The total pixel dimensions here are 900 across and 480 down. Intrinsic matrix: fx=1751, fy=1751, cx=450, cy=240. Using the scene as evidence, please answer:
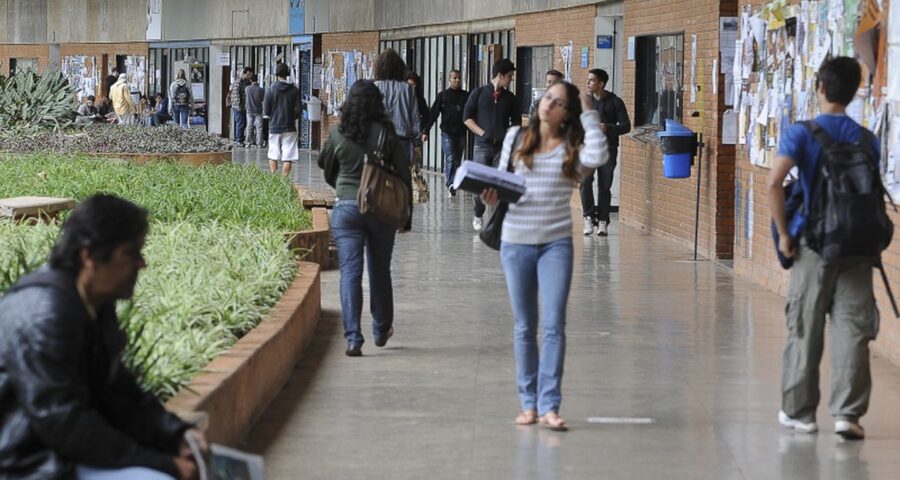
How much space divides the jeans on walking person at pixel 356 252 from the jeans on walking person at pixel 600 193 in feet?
26.9

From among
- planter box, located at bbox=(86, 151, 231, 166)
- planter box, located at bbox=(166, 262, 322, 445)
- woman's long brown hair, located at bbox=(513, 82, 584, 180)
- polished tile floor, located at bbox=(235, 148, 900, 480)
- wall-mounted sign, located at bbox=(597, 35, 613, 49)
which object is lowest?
polished tile floor, located at bbox=(235, 148, 900, 480)

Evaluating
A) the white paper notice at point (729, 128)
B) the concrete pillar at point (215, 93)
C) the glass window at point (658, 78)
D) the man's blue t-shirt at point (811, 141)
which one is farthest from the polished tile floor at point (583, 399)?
the concrete pillar at point (215, 93)

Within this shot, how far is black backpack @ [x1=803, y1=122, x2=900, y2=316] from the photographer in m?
7.73

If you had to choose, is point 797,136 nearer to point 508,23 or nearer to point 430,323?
point 430,323

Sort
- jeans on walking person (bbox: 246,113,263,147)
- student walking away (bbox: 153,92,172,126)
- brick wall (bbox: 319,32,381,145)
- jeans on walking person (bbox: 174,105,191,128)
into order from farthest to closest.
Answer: student walking away (bbox: 153,92,172,126) < jeans on walking person (bbox: 174,105,191,128) < jeans on walking person (bbox: 246,113,263,147) < brick wall (bbox: 319,32,381,145)

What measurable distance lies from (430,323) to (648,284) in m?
3.05

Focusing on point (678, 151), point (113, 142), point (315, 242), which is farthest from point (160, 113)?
point (315, 242)

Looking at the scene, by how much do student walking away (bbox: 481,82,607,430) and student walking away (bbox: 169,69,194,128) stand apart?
133 ft

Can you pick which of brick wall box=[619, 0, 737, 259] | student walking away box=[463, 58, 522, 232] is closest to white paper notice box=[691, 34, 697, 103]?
brick wall box=[619, 0, 737, 259]

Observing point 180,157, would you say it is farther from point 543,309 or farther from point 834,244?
point 834,244

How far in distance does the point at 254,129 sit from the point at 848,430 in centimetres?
3657

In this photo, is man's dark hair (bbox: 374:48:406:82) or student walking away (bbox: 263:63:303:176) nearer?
man's dark hair (bbox: 374:48:406:82)

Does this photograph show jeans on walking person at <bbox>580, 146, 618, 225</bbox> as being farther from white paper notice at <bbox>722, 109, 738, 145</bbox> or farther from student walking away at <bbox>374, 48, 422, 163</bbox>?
student walking away at <bbox>374, 48, 422, 163</bbox>

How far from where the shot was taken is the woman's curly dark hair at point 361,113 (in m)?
10.3
